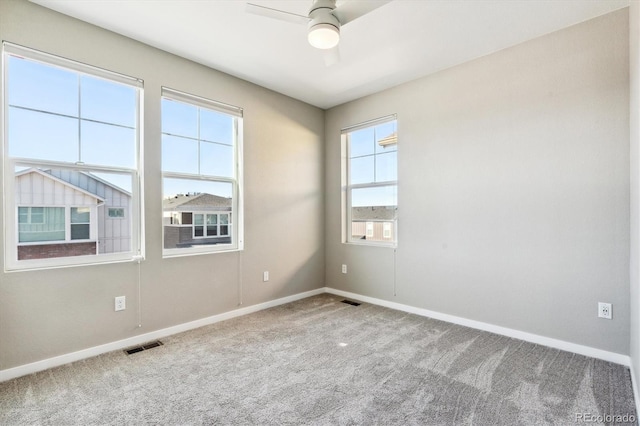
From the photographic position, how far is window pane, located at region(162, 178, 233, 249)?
3090mm

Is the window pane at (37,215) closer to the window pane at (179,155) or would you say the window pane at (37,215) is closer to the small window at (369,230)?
the window pane at (179,155)

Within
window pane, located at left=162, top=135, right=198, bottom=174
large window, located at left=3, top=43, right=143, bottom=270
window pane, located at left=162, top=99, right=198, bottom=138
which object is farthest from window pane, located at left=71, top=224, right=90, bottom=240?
window pane, located at left=162, top=99, right=198, bottom=138

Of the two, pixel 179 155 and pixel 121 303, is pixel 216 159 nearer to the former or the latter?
pixel 179 155

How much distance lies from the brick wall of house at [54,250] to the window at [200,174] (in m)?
0.62

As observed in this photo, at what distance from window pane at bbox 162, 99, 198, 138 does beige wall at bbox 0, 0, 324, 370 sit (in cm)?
11

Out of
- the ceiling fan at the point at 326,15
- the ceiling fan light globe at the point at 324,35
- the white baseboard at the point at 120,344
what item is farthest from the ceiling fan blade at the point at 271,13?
the white baseboard at the point at 120,344

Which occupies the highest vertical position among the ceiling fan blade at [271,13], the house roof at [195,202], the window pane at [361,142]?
the ceiling fan blade at [271,13]

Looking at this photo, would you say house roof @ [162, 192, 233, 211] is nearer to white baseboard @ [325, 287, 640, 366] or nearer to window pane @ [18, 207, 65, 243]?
window pane @ [18, 207, 65, 243]

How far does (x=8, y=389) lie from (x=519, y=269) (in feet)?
13.5

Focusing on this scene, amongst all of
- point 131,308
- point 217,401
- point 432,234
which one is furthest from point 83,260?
point 432,234

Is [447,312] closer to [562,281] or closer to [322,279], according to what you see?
[562,281]

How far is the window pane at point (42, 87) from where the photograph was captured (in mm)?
2295

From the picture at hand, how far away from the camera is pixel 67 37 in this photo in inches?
97.1

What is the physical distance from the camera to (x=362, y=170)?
14.0ft
